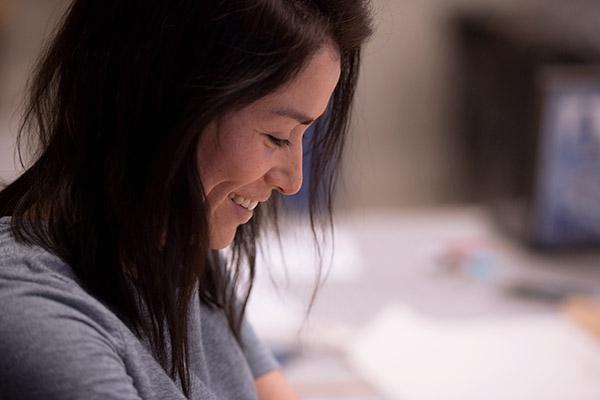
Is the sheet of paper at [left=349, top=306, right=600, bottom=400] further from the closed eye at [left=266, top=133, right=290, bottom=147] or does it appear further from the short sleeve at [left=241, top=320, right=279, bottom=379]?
the closed eye at [left=266, top=133, right=290, bottom=147]

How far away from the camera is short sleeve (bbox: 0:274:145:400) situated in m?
0.59

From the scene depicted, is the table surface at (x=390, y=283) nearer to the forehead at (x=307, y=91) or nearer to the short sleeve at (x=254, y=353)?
the short sleeve at (x=254, y=353)

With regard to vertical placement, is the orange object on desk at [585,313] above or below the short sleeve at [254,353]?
above

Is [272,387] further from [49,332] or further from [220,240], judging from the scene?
[49,332]

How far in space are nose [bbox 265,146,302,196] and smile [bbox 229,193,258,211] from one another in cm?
3

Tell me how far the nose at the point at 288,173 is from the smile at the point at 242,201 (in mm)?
26

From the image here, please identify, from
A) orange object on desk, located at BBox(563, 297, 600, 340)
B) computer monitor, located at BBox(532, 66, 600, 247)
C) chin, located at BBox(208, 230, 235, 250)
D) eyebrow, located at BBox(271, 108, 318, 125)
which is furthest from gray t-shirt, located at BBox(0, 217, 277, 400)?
computer monitor, located at BBox(532, 66, 600, 247)

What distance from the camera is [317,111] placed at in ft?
2.40

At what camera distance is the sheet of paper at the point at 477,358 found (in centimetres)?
122

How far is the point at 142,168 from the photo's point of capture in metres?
0.68

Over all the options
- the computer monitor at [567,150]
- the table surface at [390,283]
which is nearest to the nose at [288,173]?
the table surface at [390,283]

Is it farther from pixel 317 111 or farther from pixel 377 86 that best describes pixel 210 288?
pixel 377 86

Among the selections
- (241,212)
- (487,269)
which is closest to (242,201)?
(241,212)

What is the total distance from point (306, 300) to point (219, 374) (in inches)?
25.0
